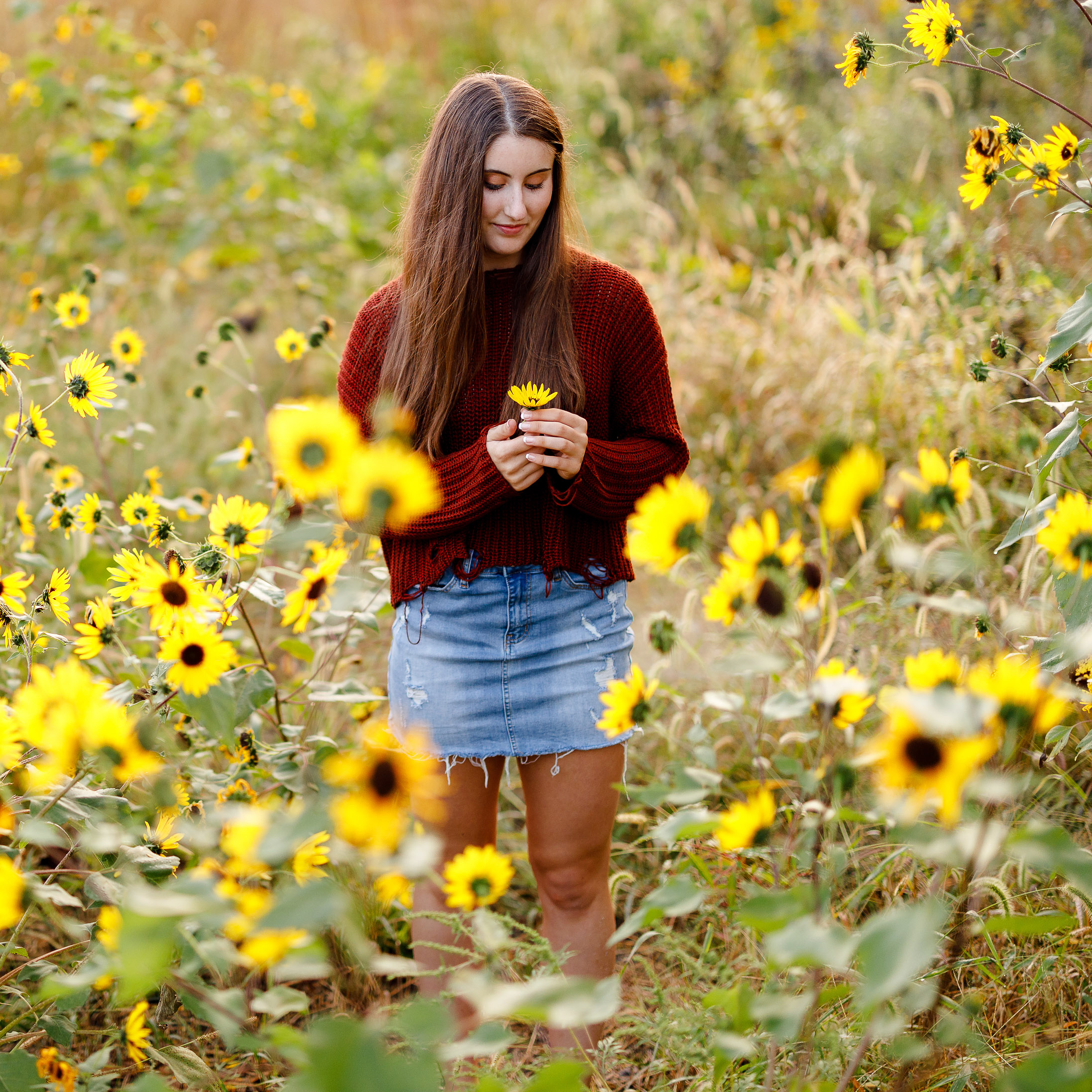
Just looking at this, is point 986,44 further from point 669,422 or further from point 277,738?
point 277,738

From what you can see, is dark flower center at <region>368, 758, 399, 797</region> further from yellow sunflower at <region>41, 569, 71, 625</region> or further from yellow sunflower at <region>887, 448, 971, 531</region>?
yellow sunflower at <region>41, 569, 71, 625</region>

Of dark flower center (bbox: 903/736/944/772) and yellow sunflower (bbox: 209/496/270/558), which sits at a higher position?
dark flower center (bbox: 903/736/944/772)

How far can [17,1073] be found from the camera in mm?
1189

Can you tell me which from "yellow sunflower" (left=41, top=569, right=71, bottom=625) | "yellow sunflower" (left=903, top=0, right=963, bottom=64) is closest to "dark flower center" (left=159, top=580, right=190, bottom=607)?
"yellow sunflower" (left=41, top=569, right=71, bottom=625)

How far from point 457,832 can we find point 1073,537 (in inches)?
45.0

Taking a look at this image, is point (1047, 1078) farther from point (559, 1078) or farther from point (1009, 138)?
point (1009, 138)

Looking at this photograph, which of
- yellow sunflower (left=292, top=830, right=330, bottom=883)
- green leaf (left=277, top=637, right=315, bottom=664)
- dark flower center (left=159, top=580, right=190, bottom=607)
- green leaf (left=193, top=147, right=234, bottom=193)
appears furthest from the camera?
green leaf (left=193, top=147, right=234, bottom=193)

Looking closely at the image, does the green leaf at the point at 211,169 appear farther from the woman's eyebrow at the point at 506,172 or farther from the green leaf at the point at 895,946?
the green leaf at the point at 895,946

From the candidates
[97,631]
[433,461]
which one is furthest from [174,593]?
[433,461]

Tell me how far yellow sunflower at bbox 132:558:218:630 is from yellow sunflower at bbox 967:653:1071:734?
90cm

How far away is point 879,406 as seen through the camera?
3.30m

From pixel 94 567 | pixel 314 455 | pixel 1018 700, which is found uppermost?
pixel 314 455

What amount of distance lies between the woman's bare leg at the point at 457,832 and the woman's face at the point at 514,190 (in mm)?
898

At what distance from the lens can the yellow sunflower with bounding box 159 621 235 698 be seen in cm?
114
